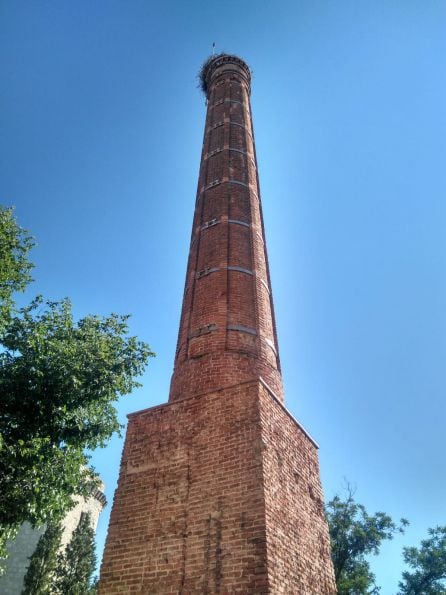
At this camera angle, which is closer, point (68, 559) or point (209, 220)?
point (209, 220)

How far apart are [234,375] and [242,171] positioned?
→ 7.84 metres

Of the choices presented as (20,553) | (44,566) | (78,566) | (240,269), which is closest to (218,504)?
(240,269)

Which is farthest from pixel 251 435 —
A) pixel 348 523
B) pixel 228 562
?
pixel 348 523

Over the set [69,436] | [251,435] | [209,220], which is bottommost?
[251,435]

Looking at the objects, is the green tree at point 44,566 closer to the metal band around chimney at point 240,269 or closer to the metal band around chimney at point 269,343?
the metal band around chimney at point 269,343

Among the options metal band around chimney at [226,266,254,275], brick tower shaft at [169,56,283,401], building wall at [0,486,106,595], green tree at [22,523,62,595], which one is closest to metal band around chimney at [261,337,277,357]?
brick tower shaft at [169,56,283,401]

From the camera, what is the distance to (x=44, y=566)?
51.4 ft

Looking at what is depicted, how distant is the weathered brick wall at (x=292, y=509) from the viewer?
5582 millimetres

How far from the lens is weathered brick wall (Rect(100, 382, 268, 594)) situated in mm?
5414

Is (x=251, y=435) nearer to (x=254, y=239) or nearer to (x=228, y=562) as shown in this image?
(x=228, y=562)

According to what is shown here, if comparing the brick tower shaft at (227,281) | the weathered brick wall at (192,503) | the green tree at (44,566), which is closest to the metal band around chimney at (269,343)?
the brick tower shaft at (227,281)

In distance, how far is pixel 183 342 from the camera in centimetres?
951

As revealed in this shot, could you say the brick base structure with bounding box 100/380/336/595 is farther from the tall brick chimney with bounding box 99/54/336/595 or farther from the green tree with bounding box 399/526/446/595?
the green tree with bounding box 399/526/446/595

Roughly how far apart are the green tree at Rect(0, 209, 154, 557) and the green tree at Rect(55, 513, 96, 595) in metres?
9.50
